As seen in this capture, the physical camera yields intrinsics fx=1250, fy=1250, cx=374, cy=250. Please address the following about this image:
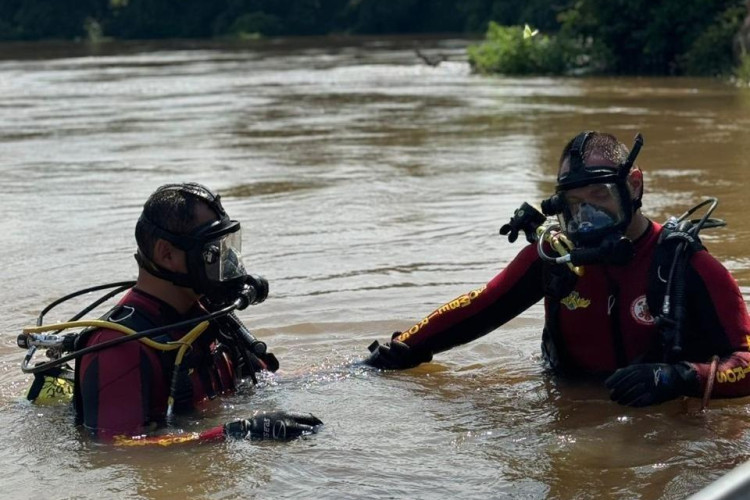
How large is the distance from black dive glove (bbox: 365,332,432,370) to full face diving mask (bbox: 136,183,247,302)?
3.27ft

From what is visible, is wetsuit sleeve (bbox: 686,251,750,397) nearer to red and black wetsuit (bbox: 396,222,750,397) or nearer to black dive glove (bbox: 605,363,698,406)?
red and black wetsuit (bbox: 396,222,750,397)

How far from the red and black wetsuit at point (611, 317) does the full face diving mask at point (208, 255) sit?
3.32ft

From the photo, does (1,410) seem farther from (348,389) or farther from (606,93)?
(606,93)

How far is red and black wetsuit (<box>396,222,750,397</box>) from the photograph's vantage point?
4.12m

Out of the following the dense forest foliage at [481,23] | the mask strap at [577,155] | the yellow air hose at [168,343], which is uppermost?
the dense forest foliage at [481,23]

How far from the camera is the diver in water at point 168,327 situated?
4.04 meters

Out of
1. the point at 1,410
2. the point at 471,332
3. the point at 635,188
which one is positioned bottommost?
the point at 1,410

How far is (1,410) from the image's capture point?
489cm

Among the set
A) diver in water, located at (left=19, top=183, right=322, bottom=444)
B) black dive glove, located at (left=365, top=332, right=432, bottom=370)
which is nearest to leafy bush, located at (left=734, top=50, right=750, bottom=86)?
black dive glove, located at (left=365, top=332, right=432, bottom=370)

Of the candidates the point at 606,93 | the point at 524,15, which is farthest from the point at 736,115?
the point at 524,15

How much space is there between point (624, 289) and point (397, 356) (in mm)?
1063

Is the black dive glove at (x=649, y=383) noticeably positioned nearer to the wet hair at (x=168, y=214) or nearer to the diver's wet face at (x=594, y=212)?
the diver's wet face at (x=594, y=212)

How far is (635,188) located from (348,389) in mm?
1457

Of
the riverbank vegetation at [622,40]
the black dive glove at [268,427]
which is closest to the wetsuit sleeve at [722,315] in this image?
the black dive glove at [268,427]
